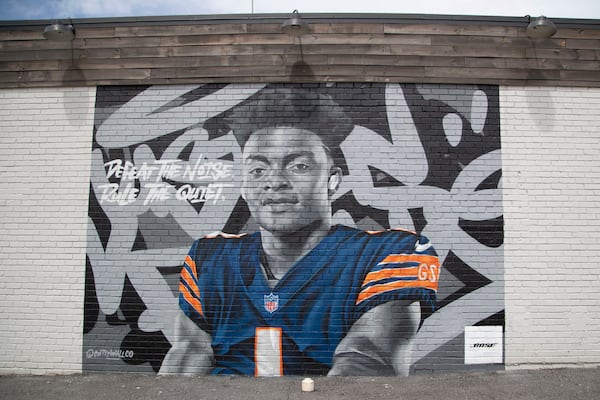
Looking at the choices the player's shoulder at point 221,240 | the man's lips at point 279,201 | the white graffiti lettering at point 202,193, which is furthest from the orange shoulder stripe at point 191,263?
the man's lips at point 279,201

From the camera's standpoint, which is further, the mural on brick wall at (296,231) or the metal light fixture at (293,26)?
the mural on brick wall at (296,231)

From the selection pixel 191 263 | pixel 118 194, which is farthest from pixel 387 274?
pixel 118 194

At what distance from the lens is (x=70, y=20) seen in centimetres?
635

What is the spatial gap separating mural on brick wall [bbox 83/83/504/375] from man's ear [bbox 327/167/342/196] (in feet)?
0.04

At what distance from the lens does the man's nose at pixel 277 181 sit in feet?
19.6

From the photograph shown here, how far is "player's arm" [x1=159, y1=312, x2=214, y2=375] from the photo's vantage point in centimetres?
582

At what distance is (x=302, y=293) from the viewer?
5.82m

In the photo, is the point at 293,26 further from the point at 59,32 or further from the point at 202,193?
the point at 59,32

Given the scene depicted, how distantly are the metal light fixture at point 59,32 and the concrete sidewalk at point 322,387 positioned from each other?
4393mm

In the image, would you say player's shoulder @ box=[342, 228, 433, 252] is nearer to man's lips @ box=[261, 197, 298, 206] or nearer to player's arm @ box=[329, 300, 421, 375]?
player's arm @ box=[329, 300, 421, 375]

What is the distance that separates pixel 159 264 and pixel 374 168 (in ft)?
10.0

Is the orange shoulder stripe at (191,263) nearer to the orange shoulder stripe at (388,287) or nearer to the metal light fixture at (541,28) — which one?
the orange shoulder stripe at (388,287)

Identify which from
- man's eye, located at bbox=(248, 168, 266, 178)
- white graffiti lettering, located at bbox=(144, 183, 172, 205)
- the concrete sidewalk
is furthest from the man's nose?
the concrete sidewalk

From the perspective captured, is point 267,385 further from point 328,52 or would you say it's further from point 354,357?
point 328,52
